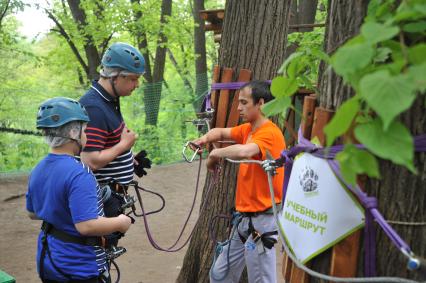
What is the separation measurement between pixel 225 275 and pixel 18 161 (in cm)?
1215

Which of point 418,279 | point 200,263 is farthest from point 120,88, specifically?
point 418,279

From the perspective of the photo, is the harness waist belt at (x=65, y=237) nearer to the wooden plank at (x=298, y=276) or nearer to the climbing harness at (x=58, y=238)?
the climbing harness at (x=58, y=238)

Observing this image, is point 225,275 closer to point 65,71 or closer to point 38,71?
point 65,71

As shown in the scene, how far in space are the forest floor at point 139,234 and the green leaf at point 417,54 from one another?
4564mm

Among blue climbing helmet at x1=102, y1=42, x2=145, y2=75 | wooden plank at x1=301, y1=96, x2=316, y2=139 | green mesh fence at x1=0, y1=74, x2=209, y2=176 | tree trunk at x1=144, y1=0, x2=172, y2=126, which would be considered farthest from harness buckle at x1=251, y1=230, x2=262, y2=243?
tree trunk at x1=144, y1=0, x2=172, y2=126

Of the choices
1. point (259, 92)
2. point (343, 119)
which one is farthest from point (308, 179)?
point (259, 92)

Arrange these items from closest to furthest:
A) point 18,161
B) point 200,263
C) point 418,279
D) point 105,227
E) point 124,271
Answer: point 418,279
point 105,227
point 200,263
point 124,271
point 18,161

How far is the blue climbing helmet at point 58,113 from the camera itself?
8.63 ft

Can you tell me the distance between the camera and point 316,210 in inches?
67.5

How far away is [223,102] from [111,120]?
1080mm

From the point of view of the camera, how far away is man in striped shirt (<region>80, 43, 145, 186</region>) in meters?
3.21

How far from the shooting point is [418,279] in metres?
1.58

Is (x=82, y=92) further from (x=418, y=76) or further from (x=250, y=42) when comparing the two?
(x=418, y=76)

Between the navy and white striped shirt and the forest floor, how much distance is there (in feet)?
7.25
